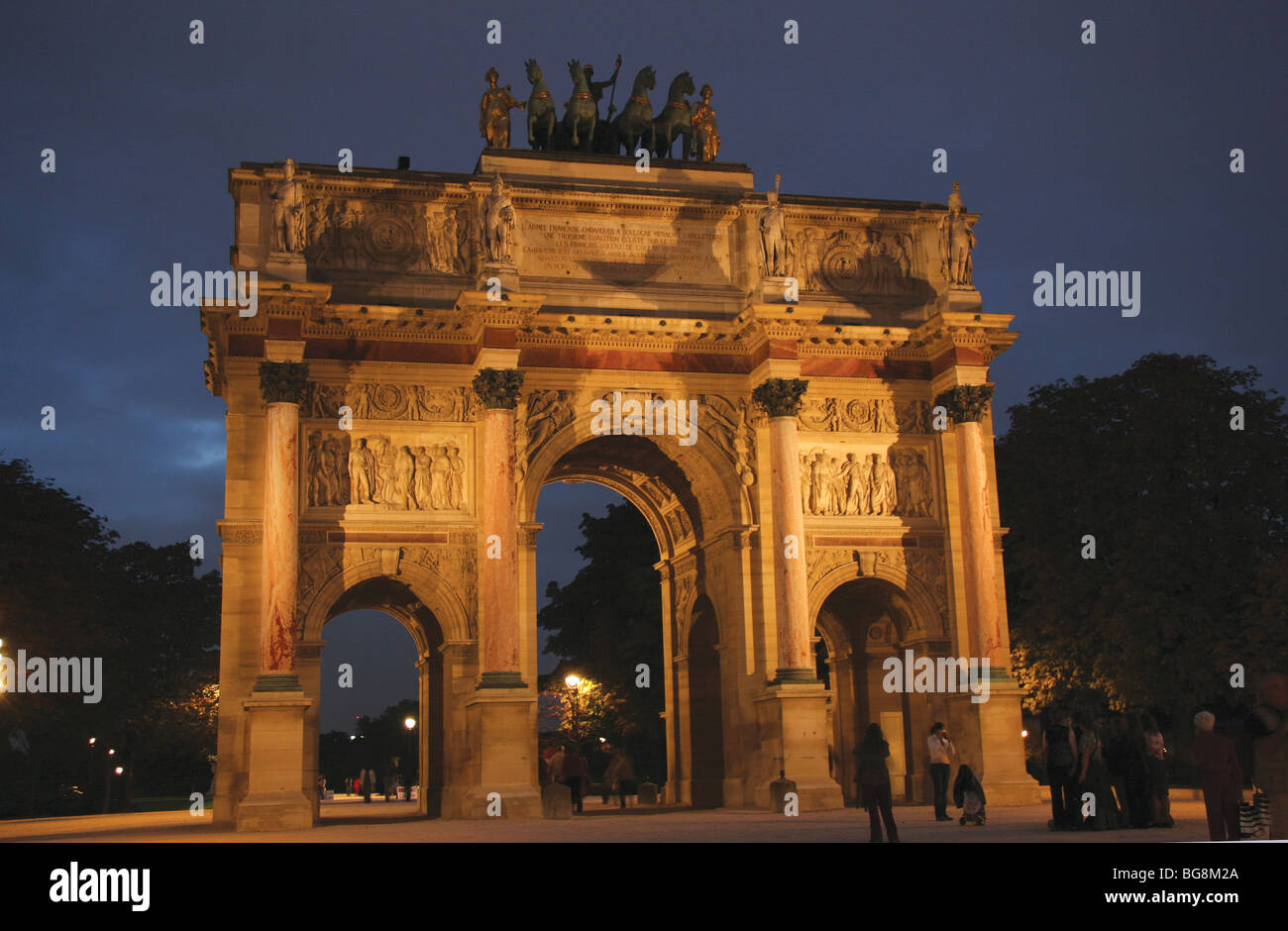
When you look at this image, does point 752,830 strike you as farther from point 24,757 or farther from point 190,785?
point 190,785

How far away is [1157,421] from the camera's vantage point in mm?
40625

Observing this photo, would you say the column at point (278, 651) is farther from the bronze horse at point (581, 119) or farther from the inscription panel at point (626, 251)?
the bronze horse at point (581, 119)

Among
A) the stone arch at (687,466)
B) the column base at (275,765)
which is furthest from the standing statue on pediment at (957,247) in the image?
the column base at (275,765)

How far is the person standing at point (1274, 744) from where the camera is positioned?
13.7 m

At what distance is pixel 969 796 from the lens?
77.6 feet

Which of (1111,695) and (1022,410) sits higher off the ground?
(1022,410)

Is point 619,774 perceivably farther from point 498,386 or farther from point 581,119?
point 581,119

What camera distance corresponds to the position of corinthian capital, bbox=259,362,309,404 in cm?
3005

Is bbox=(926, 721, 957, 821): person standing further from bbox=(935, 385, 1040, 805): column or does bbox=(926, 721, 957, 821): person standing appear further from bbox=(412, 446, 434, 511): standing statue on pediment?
bbox=(412, 446, 434, 511): standing statue on pediment

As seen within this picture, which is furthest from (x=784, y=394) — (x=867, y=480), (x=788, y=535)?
(x=867, y=480)

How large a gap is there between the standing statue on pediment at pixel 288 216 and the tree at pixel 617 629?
23.6 metres

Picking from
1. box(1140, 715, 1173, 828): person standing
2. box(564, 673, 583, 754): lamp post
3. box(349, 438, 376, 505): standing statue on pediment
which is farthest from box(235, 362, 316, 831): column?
box(564, 673, 583, 754): lamp post

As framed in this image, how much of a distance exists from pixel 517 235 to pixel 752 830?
16015 mm
